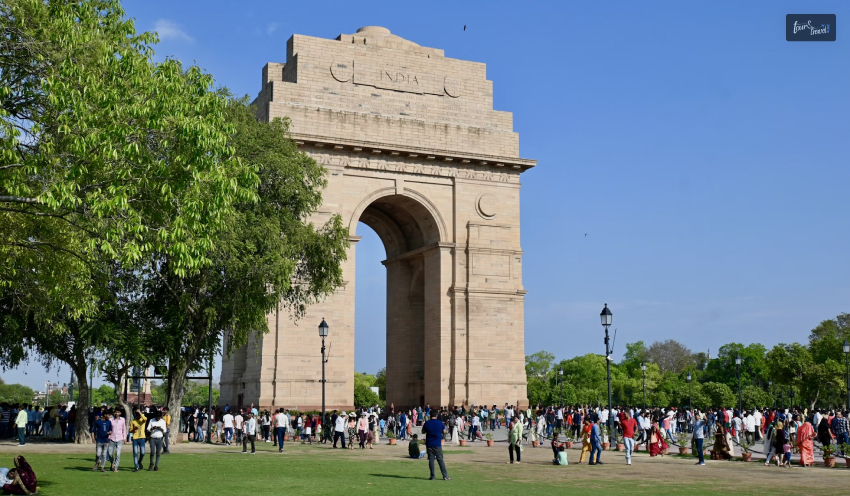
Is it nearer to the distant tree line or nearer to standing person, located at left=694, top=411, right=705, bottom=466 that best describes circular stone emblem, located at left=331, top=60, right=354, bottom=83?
standing person, located at left=694, top=411, right=705, bottom=466

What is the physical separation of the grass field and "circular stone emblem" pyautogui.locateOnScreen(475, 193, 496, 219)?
20.6 metres

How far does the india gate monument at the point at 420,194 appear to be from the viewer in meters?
43.3

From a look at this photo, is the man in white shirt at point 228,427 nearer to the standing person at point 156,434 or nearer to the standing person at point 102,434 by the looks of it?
the standing person at point 156,434

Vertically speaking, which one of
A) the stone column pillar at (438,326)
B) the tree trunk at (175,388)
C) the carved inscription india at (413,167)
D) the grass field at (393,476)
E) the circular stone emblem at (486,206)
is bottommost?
the grass field at (393,476)

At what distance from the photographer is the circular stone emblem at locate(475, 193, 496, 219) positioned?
47000mm

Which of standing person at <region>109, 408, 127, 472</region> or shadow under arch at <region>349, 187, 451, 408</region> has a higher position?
shadow under arch at <region>349, 187, 451, 408</region>

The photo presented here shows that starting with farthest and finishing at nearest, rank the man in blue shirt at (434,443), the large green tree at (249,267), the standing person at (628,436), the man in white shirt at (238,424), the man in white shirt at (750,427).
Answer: the man in white shirt at (750,427), the man in white shirt at (238,424), the large green tree at (249,267), the standing person at (628,436), the man in blue shirt at (434,443)

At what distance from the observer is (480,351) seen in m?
45.4

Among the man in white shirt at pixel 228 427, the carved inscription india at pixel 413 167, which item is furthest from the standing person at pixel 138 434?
the carved inscription india at pixel 413 167

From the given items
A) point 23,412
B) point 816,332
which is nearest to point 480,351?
point 23,412

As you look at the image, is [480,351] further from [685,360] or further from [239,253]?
[685,360]

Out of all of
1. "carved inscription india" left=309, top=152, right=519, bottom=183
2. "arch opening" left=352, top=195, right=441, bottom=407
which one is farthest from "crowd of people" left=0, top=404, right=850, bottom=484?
"carved inscription india" left=309, top=152, right=519, bottom=183

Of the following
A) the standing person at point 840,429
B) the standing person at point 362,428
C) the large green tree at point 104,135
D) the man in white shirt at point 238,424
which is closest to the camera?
the large green tree at point 104,135

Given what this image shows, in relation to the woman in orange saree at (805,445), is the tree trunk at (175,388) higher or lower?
higher
